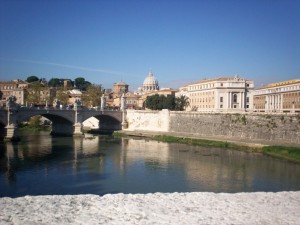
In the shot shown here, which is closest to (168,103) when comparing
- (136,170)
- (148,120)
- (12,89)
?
(148,120)

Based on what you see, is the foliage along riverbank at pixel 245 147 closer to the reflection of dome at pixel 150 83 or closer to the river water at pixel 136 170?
the river water at pixel 136 170

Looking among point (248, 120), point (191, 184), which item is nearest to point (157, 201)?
point (191, 184)

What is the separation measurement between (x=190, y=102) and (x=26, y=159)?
45244 mm

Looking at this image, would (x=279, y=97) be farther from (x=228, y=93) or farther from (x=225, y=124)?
(x=225, y=124)

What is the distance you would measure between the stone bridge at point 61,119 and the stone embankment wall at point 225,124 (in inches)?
94.2

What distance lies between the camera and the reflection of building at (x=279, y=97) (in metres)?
48.9

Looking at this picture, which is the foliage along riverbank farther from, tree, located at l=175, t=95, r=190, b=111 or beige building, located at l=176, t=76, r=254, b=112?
tree, located at l=175, t=95, r=190, b=111

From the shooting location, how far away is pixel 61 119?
4244cm

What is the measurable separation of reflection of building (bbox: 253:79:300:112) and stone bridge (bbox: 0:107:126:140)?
823 inches

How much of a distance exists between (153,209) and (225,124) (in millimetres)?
29233

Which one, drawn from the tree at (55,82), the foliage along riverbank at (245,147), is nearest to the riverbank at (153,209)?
the foliage along riverbank at (245,147)

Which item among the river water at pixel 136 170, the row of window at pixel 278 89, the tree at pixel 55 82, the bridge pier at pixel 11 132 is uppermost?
the tree at pixel 55 82

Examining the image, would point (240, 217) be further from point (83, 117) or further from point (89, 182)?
point (83, 117)

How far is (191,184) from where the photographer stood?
17078 millimetres
